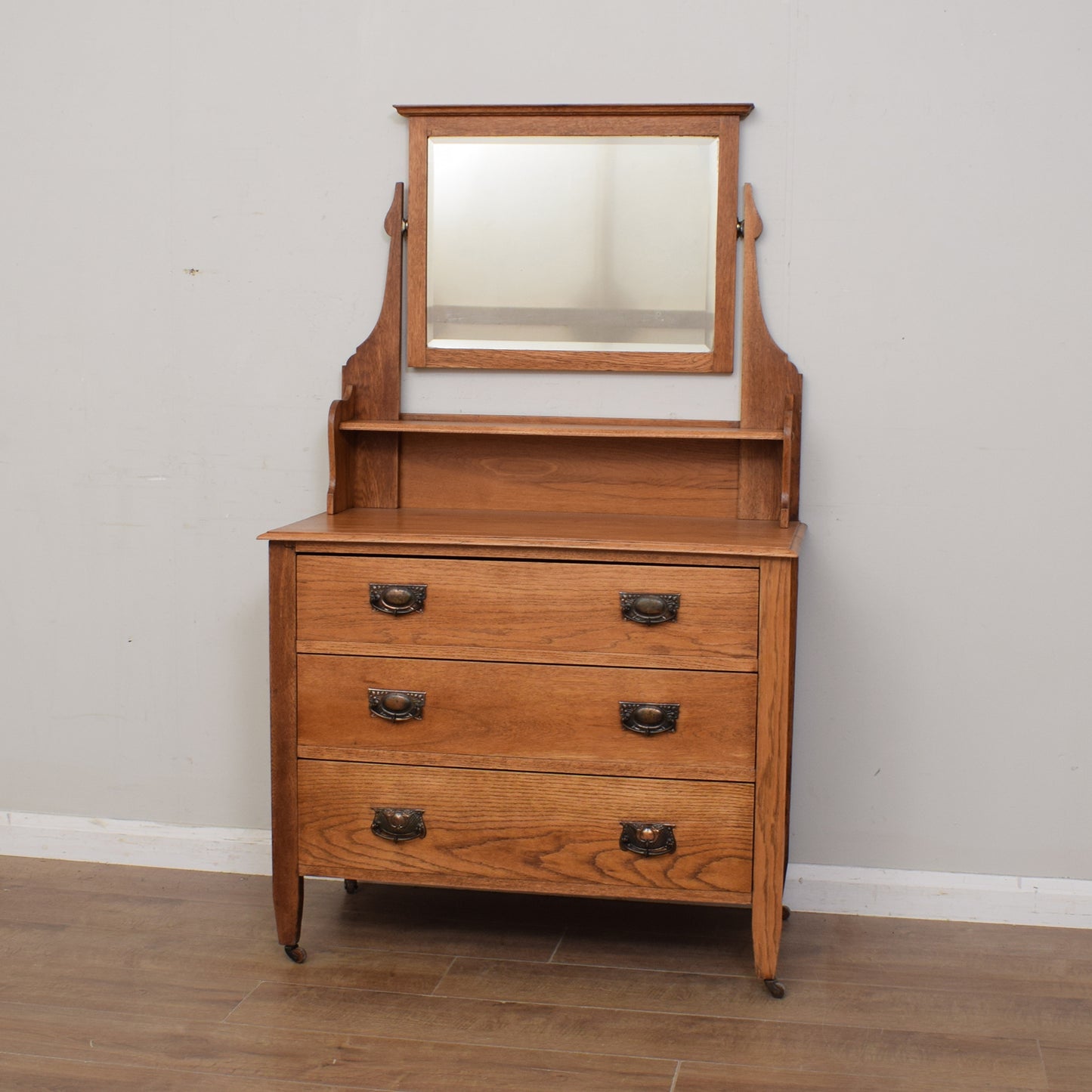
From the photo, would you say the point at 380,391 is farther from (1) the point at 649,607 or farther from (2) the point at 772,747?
(2) the point at 772,747

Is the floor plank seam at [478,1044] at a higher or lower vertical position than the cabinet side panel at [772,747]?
lower

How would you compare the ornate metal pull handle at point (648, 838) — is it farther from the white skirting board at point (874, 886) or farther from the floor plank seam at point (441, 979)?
the white skirting board at point (874, 886)

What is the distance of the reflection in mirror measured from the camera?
8.36ft

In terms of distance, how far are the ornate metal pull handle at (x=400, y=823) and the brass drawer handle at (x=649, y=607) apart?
0.55 m

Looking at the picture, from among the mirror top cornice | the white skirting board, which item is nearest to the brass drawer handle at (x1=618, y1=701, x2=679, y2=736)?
the white skirting board

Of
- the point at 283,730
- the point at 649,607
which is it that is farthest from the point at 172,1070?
the point at 649,607

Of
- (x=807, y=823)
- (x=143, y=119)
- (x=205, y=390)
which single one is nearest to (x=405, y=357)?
(x=205, y=390)

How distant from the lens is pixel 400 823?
7.36 feet

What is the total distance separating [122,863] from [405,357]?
4.62ft

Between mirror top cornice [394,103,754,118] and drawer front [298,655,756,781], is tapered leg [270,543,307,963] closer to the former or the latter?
drawer front [298,655,756,781]

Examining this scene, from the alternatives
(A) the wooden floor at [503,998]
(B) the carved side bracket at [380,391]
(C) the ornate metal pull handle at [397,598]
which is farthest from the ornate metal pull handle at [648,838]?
(B) the carved side bracket at [380,391]

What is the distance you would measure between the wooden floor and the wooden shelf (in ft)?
3.46

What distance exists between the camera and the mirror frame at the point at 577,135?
2.52m

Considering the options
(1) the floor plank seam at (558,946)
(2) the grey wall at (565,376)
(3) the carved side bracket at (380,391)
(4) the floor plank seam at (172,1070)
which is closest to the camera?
(4) the floor plank seam at (172,1070)
